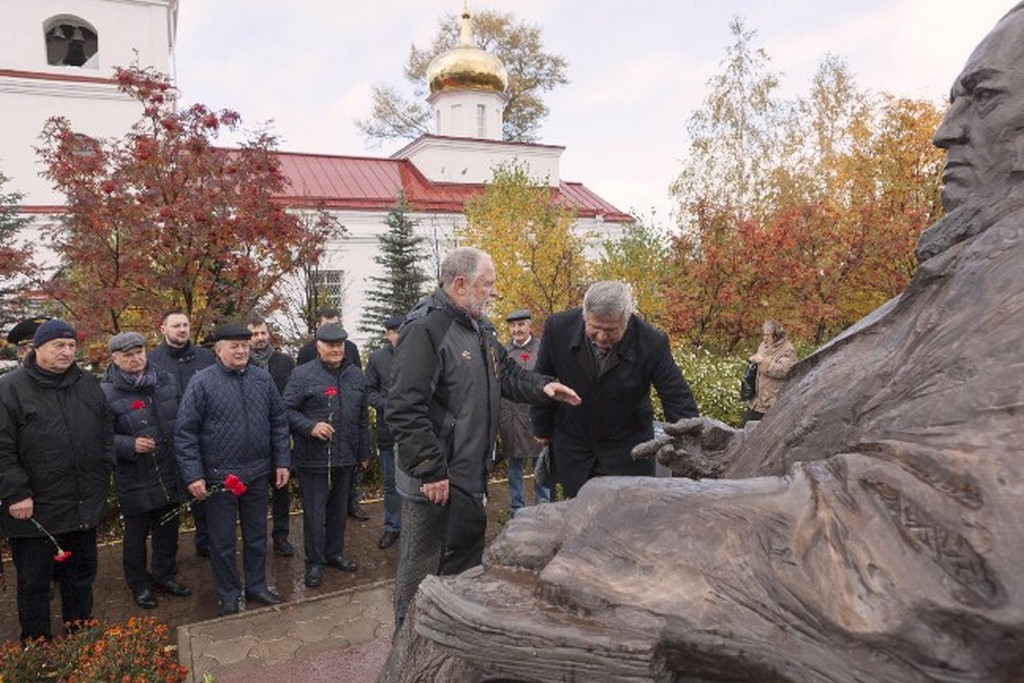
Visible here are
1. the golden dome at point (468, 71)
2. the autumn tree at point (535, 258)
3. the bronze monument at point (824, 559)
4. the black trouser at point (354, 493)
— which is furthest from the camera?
the golden dome at point (468, 71)

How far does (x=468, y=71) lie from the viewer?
2734 centimetres

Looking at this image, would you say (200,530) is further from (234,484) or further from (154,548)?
(234,484)

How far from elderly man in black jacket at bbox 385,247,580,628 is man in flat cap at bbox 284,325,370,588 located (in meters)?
2.12

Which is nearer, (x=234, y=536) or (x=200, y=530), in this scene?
(x=234, y=536)

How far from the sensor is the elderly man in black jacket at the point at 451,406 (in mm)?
3486

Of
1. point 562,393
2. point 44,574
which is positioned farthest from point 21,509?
point 562,393

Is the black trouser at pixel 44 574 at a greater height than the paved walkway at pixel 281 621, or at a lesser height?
greater

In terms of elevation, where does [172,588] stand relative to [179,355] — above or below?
below

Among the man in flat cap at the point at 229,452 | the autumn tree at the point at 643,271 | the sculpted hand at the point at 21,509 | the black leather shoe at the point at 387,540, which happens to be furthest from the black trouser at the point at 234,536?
the autumn tree at the point at 643,271

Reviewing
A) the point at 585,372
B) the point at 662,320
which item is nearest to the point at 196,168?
the point at 585,372

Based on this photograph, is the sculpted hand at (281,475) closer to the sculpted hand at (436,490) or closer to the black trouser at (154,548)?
the black trouser at (154,548)

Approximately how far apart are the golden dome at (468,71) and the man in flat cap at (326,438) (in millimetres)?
23549

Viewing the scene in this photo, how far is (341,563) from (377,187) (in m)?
20.4

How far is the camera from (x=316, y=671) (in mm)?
3879
